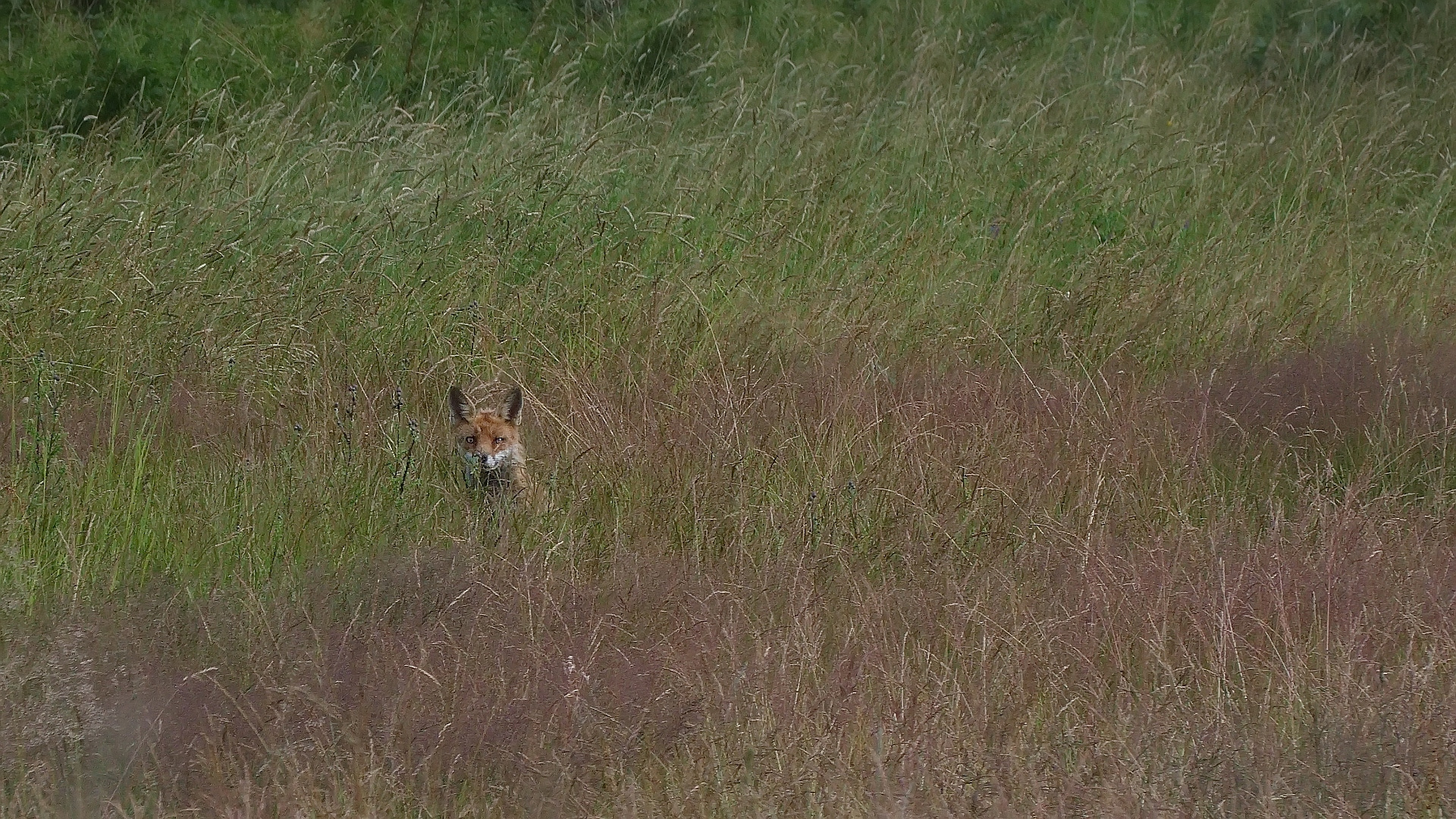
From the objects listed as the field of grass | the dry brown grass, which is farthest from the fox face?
the dry brown grass

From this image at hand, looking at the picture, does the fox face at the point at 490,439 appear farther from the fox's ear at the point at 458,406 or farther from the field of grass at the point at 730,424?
the field of grass at the point at 730,424

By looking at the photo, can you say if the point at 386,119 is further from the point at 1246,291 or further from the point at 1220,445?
the point at 1220,445

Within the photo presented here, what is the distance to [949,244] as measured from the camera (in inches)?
267

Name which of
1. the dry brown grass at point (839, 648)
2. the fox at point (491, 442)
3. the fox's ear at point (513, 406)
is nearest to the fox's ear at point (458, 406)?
the fox at point (491, 442)

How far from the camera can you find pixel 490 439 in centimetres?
483

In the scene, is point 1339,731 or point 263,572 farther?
point 263,572

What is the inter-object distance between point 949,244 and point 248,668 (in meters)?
4.39

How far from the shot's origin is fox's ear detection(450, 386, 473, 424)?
4805 millimetres

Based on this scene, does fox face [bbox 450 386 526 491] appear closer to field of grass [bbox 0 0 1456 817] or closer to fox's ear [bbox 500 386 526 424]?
fox's ear [bbox 500 386 526 424]

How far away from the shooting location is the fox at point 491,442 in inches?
187

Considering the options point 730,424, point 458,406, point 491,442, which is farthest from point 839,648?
point 458,406

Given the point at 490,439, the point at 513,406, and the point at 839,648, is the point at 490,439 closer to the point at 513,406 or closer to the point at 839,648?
the point at 513,406

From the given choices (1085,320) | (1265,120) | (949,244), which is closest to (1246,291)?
(1085,320)

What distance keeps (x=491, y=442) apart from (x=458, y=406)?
175 millimetres
